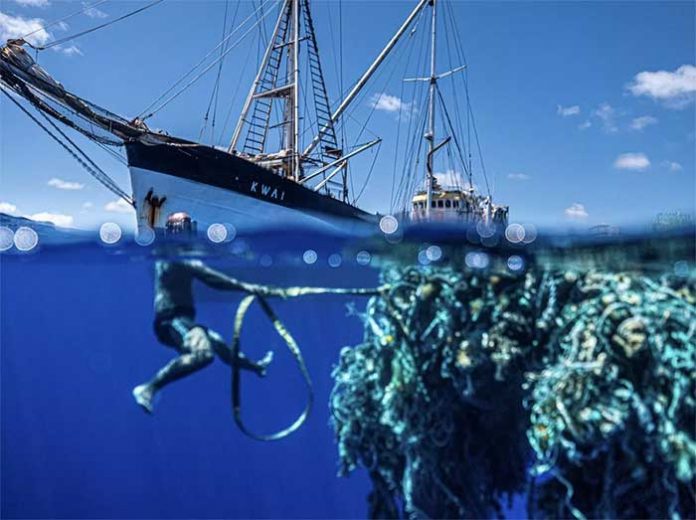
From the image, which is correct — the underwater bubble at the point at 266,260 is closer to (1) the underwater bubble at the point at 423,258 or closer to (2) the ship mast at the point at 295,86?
(1) the underwater bubble at the point at 423,258

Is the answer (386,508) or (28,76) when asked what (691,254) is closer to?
(386,508)

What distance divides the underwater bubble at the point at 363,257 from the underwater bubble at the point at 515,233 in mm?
1796

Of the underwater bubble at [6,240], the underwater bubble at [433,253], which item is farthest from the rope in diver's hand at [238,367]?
the underwater bubble at [6,240]

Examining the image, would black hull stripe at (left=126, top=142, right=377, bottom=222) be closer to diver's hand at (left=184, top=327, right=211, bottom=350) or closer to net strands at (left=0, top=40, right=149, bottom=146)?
net strands at (left=0, top=40, right=149, bottom=146)

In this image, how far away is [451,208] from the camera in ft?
83.8

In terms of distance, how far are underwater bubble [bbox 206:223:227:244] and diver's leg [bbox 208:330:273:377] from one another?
1.48 meters

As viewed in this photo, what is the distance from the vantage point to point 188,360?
7.42 meters

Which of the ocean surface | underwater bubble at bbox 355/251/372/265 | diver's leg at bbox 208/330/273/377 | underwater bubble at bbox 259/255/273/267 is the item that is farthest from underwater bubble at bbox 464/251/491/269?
diver's leg at bbox 208/330/273/377

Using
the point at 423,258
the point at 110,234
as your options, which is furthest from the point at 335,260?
the point at 110,234

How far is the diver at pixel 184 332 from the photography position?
24.3ft

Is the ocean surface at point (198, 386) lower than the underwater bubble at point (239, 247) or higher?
lower

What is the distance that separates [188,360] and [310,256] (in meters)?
2.09

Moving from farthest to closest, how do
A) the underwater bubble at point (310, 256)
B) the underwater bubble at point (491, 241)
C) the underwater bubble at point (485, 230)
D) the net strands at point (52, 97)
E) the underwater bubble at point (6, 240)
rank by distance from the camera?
the net strands at point (52, 97) → the underwater bubble at point (6, 240) → the underwater bubble at point (310, 256) → the underwater bubble at point (485, 230) → the underwater bubble at point (491, 241)

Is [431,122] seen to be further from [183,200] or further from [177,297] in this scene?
[177,297]
